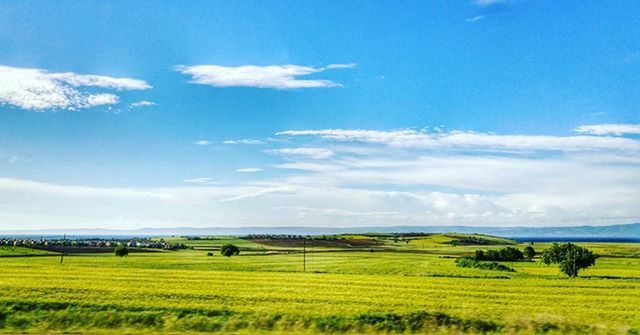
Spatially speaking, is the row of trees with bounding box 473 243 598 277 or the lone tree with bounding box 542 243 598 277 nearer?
the lone tree with bounding box 542 243 598 277

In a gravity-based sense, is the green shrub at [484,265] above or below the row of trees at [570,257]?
below

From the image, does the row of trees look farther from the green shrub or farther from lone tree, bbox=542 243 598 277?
the green shrub

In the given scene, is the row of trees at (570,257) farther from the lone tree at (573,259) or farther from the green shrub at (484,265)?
the green shrub at (484,265)

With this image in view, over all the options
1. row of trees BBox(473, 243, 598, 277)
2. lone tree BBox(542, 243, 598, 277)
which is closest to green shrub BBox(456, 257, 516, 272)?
row of trees BBox(473, 243, 598, 277)

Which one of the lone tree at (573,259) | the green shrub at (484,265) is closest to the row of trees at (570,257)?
the lone tree at (573,259)

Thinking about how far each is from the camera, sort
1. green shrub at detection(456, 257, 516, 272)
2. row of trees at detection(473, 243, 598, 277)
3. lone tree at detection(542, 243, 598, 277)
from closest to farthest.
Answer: lone tree at detection(542, 243, 598, 277)
row of trees at detection(473, 243, 598, 277)
green shrub at detection(456, 257, 516, 272)

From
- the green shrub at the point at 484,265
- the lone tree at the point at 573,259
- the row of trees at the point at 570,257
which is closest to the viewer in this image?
the lone tree at the point at 573,259

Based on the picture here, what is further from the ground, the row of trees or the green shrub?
the row of trees

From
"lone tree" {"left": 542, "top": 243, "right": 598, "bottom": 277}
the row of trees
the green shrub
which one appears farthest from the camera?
the green shrub

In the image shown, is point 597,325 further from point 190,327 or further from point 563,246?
point 563,246

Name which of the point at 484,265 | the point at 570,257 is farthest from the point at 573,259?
the point at 484,265

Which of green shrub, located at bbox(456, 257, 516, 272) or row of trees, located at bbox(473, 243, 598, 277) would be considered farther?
green shrub, located at bbox(456, 257, 516, 272)

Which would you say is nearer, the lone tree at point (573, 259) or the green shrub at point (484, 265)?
the lone tree at point (573, 259)

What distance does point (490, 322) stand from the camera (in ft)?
110
